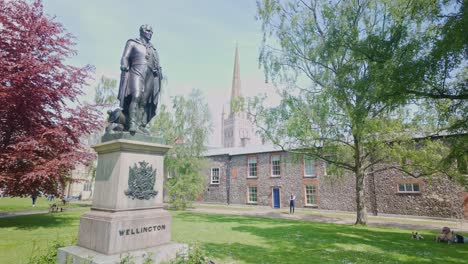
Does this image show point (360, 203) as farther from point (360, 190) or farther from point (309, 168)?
point (309, 168)

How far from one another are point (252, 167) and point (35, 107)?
22531 millimetres

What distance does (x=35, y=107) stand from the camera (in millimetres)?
11477

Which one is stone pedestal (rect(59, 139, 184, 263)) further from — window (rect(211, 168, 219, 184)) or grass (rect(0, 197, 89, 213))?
window (rect(211, 168, 219, 184))

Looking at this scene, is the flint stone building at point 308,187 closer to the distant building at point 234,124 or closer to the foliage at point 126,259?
the foliage at point 126,259

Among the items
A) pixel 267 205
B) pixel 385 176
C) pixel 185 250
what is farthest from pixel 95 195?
pixel 267 205

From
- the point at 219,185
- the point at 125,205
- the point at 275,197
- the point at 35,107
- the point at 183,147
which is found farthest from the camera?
the point at 219,185

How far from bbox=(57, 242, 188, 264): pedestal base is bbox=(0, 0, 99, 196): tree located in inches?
290

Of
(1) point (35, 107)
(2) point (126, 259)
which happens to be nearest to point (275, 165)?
(1) point (35, 107)

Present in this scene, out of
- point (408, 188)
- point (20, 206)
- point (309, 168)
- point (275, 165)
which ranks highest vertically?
point (275, 165)

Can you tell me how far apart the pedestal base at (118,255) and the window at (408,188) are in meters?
21.6

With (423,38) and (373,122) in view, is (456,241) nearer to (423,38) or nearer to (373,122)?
(373,122)

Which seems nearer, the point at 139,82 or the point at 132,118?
the point at 132,118

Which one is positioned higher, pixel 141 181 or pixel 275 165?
pixel 275 165

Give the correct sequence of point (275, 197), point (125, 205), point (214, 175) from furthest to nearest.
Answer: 1. point (214, 175)
2. point (275, 197)
3. point (125, 205)
